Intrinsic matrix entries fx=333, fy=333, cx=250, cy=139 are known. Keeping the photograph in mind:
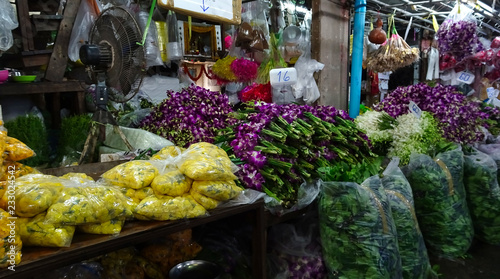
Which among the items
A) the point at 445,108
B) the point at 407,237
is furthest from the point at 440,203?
the point at 445,108

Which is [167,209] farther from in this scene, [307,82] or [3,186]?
[307,82]

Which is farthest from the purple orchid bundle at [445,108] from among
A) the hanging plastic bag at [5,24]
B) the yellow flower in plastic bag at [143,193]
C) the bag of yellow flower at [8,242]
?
the hanging plastic bag at [5,24]

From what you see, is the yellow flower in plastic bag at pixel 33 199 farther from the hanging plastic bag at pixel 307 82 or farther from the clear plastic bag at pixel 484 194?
the clear plastic bag at pixel 484 194

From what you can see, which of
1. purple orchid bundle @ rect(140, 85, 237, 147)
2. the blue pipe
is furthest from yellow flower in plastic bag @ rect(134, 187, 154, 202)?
the blue pipe

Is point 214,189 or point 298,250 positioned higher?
point 214,189

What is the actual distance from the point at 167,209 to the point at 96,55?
1.19 metres

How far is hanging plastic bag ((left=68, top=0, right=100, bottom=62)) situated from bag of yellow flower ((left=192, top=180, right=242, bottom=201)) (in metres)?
2.19

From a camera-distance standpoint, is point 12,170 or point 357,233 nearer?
point 12,170

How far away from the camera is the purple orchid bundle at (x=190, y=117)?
2428mm

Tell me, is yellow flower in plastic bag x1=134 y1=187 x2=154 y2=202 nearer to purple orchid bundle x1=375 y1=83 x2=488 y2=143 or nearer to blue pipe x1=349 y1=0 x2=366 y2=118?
purple orchid bundle x1=375 y1=83 x2=488 y2=143

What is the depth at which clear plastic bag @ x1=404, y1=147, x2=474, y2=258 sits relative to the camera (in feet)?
9.15

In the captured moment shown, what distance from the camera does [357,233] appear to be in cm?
200

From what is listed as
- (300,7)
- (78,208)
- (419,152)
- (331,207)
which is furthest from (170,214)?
(300,7)

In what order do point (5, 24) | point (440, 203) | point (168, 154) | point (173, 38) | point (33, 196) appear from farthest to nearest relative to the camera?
1. point (173, 38)
2. point (440, 203)
3. point (5, 24)
4. point (168, 154)
5. point (33, 196)
